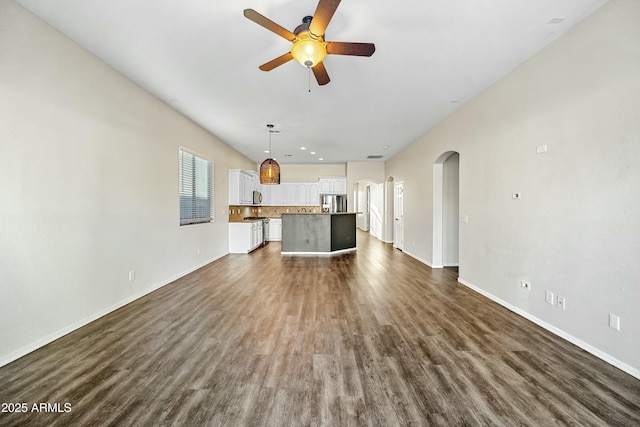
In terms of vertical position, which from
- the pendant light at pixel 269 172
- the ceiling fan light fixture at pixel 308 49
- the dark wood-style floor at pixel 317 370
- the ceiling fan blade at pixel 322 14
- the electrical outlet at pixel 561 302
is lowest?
the dark wood-style floor at pixel 317 370

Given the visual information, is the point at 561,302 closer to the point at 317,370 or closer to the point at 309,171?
the point at 317,370

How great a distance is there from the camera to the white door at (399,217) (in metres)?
7.76

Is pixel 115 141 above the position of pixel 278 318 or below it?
above

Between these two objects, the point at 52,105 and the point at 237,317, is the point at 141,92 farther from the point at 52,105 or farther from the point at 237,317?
the point at 237,317

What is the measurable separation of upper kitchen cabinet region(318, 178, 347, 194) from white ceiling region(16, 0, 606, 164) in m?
5.07

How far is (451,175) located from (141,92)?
5853 mm

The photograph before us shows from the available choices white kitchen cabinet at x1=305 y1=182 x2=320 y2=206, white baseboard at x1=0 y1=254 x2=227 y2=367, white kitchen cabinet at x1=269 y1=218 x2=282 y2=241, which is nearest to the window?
white baseboard at x1=0 y1=254 x2=227 y2=367

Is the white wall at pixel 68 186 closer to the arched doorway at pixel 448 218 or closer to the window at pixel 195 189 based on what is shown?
the window at pixel 195 189

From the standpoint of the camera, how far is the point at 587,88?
243 cm

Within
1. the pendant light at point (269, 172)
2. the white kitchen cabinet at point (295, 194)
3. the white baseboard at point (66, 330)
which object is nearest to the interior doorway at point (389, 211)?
the white kitchen cabinet at point (295, 194)

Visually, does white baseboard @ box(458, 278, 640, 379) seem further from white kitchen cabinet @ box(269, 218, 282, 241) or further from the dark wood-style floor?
white kitchen cabinet @ box(269, 218, 282, 241)

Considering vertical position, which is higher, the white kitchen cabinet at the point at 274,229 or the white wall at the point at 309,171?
the white wall at the point at 309,171

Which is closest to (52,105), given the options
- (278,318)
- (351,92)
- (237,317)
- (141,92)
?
(141,92)

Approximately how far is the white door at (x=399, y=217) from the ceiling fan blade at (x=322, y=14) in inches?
243
